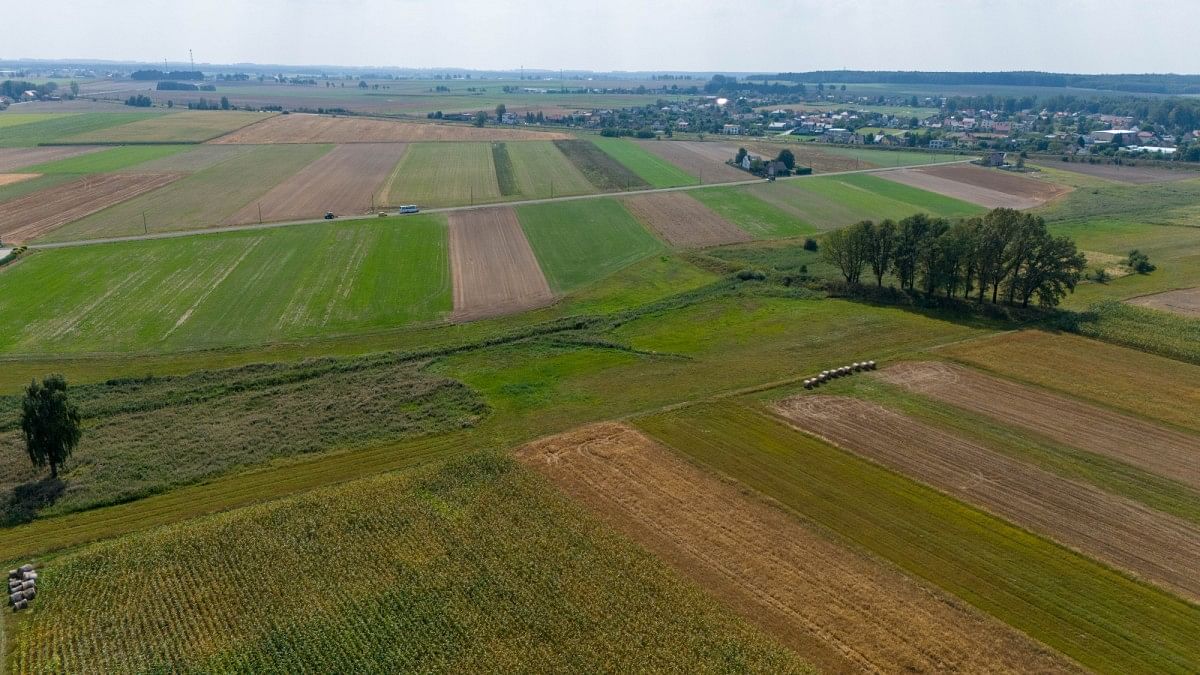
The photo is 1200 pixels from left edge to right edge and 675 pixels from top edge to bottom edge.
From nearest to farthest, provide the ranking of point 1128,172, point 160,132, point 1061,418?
point 1061,418
point 1128,172
point 160,132

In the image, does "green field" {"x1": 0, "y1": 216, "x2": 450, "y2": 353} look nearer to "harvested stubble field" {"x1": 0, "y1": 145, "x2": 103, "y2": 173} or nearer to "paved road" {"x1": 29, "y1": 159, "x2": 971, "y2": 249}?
"paved road" {"x1": 29, "y1": 159, "x2": 971, "y2": 249}

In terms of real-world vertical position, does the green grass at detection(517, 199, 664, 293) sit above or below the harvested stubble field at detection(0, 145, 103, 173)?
below

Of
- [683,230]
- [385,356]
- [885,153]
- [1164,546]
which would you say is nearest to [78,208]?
[385,356]

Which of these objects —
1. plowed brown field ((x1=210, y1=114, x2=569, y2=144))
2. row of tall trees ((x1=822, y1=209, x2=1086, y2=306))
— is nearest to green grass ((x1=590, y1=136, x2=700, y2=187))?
plowed brown field ((x1=210, y1=114, x2=569, y2=144))

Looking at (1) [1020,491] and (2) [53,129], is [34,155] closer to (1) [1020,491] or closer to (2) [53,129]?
(2) [53,129]

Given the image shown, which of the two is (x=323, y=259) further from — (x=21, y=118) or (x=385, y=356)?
(x=21, y=118)

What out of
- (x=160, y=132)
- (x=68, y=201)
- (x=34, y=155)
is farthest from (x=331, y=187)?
(x=160, y=132)
